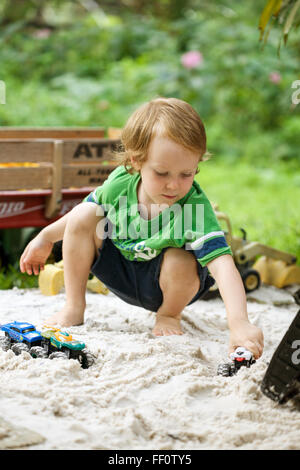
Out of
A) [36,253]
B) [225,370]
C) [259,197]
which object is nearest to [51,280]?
[36,253]

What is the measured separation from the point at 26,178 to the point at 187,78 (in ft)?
13.4

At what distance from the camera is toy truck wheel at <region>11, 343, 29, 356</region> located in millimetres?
1814

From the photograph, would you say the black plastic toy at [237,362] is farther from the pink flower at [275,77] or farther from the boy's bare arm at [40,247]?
the pink flower at [275,77]

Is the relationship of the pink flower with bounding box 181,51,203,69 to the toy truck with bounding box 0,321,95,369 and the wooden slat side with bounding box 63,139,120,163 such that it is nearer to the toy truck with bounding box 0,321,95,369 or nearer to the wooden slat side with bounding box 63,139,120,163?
the wooden slat side with bounding box 63,139,120,163

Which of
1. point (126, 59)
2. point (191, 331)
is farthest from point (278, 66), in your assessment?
point (191, 331)

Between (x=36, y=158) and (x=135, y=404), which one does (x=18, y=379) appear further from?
(x=36, y=158)

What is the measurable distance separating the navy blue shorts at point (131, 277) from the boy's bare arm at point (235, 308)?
0.82 feet

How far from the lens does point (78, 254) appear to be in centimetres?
222

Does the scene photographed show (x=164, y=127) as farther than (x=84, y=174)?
No

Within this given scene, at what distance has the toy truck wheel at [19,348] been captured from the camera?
181cm

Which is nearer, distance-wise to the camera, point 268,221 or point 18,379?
point 18,379

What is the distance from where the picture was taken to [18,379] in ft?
5.32

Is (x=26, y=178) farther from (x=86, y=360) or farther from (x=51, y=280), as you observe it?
(x=86, y=360)
